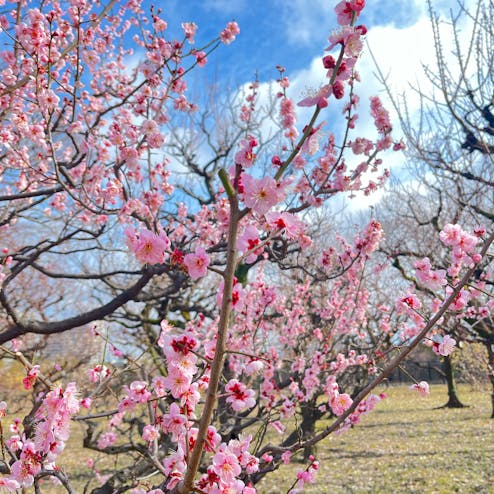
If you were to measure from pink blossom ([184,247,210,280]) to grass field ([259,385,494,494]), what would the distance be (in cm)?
742

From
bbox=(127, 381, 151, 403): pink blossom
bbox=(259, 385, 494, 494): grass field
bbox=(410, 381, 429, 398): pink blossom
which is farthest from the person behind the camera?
bbox=(259, 385, 494, 494): grass field

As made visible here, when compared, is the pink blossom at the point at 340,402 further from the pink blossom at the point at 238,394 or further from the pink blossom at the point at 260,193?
the pink blossom at the point at 260,193

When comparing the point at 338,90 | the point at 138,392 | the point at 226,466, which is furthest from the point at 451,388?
the point at 338,90

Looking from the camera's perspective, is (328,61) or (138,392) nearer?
(328,61)

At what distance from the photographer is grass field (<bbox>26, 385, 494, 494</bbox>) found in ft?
25.0

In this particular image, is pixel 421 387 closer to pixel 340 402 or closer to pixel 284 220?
pixel 340 402

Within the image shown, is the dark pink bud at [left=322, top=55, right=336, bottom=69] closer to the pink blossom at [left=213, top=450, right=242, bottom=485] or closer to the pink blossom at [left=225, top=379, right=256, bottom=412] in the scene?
the pink blossom at [left=225, top=379, right=256, bottom=412]

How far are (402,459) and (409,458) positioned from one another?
151 mm

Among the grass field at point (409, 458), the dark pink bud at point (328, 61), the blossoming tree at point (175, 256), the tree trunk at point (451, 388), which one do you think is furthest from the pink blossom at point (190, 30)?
the tree trunk at point (451, 388)

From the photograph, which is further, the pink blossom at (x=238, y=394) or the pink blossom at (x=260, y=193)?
the pink blossom at (x=238, y=394)

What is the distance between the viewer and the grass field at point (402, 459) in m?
7.63

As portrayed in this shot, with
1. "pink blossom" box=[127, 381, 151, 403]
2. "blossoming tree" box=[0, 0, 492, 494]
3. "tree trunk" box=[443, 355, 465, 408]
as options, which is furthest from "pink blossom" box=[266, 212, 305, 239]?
"tree trunk" box=[443, 355, 465, 408]

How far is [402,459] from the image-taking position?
9.80 meters

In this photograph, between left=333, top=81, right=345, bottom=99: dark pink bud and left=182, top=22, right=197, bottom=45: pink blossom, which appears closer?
left=333, top=81, right=345, bottom=99: dark pink bud
